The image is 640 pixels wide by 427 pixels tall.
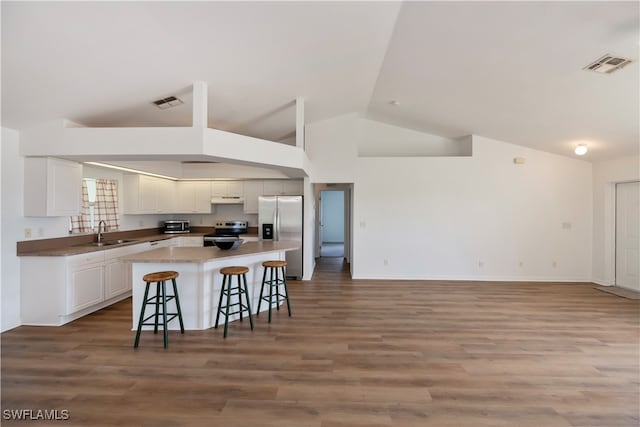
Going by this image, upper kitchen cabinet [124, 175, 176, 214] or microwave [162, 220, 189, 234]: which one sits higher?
upper kitchen cabinet [124, 175, 176, 214]

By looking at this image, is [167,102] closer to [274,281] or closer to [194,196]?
[274,281]

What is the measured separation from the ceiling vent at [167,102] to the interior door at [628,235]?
7414 millimetres

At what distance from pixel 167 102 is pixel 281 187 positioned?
307cm

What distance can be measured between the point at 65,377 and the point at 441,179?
6162 millimetres

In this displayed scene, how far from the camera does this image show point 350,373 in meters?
2.64

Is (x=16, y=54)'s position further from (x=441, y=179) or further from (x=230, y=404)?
(x=441, y=179)

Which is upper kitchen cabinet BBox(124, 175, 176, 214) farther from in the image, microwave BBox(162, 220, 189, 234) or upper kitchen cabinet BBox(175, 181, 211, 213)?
microwave BBox(162, 220, 189, 234)

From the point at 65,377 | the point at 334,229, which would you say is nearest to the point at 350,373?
the point at 65,377

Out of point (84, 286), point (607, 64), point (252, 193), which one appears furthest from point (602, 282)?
point (84, 286)

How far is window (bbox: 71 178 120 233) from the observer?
470 centimetres

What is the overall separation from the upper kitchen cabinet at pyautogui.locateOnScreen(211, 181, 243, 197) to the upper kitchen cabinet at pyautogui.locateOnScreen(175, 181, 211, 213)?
123mm

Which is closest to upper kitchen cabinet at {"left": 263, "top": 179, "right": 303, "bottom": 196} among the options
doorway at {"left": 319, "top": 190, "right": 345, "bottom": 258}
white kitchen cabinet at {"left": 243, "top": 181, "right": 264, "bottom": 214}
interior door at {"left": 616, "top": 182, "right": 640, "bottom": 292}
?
white kitchen cabinet at {"left": 243, "top": 181, "right": 264, "bottom": 214}

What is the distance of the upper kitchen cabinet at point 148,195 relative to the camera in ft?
18.1

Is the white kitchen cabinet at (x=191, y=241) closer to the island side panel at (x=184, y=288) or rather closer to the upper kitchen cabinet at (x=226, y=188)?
the upper kitchen cabinet at (x=226, y=188)
